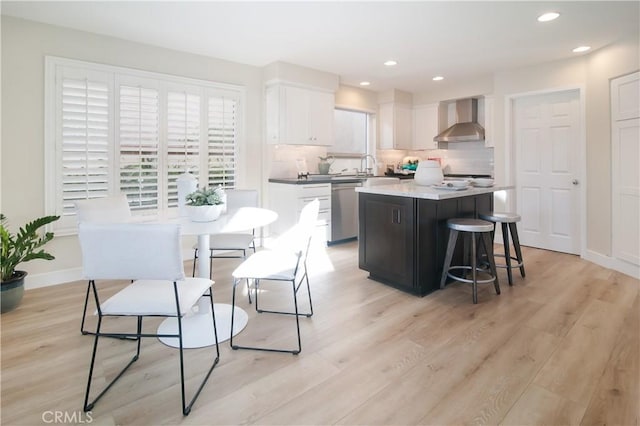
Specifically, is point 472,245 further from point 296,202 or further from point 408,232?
point 296,202

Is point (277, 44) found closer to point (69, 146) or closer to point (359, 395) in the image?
point (69, 146)

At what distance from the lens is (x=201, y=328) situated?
2393 millimetres

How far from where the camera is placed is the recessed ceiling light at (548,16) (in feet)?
10.5

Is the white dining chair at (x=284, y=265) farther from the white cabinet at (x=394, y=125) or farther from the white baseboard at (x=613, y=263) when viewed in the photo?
the white cabinet at (x=394, y=125)

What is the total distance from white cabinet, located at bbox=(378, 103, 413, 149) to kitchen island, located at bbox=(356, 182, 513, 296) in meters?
3.06

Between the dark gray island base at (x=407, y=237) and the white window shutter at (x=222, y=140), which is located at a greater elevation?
the white window shutter at (x=222, y=140)

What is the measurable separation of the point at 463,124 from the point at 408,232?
12.4 ft

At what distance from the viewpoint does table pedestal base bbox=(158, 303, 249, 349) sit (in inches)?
89.2

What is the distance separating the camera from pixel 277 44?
155 inches

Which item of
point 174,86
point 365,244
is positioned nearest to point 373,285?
point 365,244

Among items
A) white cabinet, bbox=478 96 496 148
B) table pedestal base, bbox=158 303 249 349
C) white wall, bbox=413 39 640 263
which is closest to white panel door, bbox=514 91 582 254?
white wall, bbox=413 39 640 263

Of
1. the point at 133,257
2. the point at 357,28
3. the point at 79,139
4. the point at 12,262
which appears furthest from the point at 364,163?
the point at 133,257

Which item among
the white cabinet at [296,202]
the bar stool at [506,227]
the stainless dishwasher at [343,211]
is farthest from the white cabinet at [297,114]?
the bar stool at [506,227]

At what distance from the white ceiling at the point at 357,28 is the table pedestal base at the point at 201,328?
2.53m
